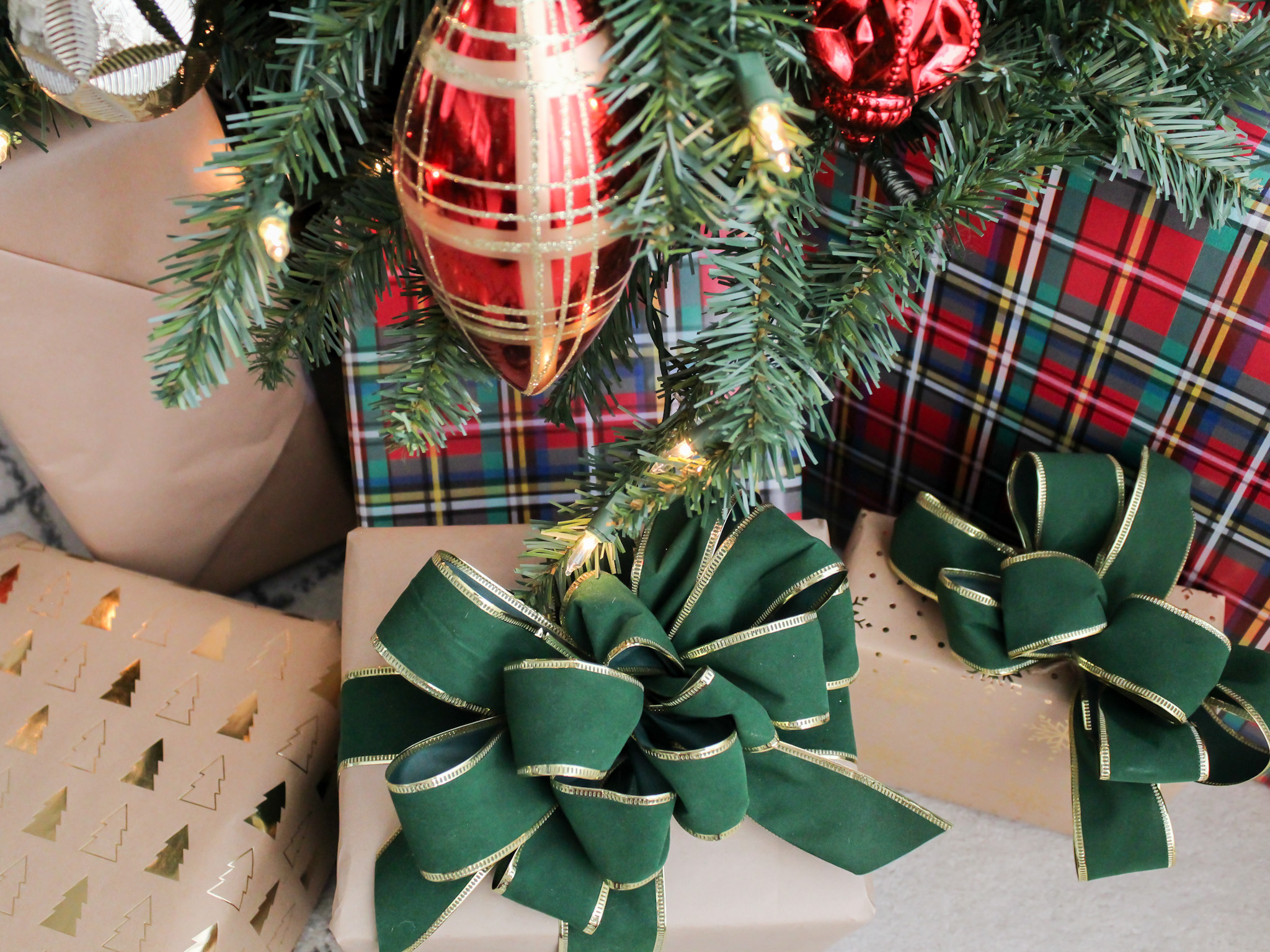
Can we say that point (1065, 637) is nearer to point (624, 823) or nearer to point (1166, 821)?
point (1166, 821)

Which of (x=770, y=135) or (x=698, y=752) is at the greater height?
(x=770, y=135)

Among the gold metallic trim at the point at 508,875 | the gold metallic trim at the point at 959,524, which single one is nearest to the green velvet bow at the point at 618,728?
the gold metallic trim at the point at 508,875

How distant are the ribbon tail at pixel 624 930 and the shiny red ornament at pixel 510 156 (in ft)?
0.94

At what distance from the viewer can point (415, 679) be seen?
0.40m

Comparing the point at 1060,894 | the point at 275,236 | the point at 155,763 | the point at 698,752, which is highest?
the point at 275,236

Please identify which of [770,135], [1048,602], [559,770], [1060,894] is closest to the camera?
[770,135]

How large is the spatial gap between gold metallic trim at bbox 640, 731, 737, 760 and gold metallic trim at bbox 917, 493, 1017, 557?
0.66 feet

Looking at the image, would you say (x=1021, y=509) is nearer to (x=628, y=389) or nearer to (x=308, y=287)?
(x=628, y=389)

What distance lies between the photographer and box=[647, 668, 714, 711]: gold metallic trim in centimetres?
39

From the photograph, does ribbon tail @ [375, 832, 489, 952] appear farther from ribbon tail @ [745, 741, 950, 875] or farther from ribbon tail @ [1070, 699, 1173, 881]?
ribbon tail @ [1070, 699, 1173, 881]

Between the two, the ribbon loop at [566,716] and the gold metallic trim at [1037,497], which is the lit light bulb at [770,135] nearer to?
the ribbon loop at [566,716]

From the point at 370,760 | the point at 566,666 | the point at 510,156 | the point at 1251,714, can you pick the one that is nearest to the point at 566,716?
the point at 566,666

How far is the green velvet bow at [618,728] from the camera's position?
380 millimetres

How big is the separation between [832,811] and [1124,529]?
21 cm
